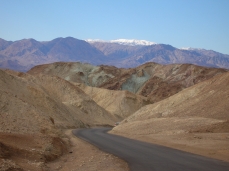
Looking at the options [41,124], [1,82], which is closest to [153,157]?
[41,124]

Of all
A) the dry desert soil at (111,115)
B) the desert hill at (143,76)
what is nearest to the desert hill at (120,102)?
the dry desert soil at (111,115)

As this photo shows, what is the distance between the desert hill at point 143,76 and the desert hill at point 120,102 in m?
5.97

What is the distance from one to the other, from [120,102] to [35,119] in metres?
75.2

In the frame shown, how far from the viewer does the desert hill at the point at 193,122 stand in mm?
25234

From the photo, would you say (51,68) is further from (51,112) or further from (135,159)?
(135,159)

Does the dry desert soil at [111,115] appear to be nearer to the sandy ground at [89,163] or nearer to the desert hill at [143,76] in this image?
the sandy ground at [89,163]

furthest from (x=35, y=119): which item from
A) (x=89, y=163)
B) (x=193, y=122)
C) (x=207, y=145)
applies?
(x=89, y=163)

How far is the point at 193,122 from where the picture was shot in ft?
121

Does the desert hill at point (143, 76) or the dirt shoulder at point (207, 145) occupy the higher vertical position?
the desert hill at point (143, 76)

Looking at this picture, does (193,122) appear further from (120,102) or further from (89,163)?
(120,102)

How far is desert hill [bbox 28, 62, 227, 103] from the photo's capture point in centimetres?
11644

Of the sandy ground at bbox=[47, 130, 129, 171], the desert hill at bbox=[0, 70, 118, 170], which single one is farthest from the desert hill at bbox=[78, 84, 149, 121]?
the sandy ground at bbox=[47, 130, 129, 171]

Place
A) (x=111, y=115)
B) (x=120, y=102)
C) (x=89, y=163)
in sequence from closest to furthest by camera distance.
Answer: (x=89, y=163) < (x=111, y=115) < (x=120, y=102)

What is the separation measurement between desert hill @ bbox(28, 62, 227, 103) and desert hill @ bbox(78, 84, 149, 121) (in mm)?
5969
